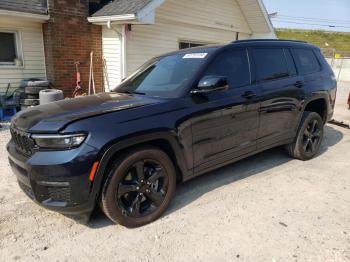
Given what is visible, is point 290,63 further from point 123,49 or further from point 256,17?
point 256,17

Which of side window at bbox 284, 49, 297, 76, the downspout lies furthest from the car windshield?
the downspout

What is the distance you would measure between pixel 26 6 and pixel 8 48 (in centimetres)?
126

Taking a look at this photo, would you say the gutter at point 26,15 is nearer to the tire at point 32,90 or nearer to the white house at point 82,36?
the white house at point 82,36

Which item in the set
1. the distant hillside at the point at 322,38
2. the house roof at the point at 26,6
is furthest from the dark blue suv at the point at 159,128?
the distant hillside at the point at 322,38

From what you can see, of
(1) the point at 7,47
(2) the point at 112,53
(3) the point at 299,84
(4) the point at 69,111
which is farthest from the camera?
(2) the point at 112,53

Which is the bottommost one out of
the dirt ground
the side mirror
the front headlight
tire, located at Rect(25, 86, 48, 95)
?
the dirt ground

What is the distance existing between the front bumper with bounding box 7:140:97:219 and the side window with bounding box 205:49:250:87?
183 cm

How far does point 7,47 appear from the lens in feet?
28.3

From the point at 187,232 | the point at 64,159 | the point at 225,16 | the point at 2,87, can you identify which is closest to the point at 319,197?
the point at 187,232

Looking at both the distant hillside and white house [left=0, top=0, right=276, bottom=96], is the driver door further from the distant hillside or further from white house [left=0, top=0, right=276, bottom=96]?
the distant hillside

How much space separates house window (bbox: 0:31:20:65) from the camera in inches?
335

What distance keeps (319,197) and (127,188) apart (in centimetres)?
242

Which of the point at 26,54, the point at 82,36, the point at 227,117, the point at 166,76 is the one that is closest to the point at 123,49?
the point at 82,36

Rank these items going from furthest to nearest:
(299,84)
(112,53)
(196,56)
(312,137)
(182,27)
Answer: (182,27) < (112,53) < (312,137) < (299,84) < (196,56)
